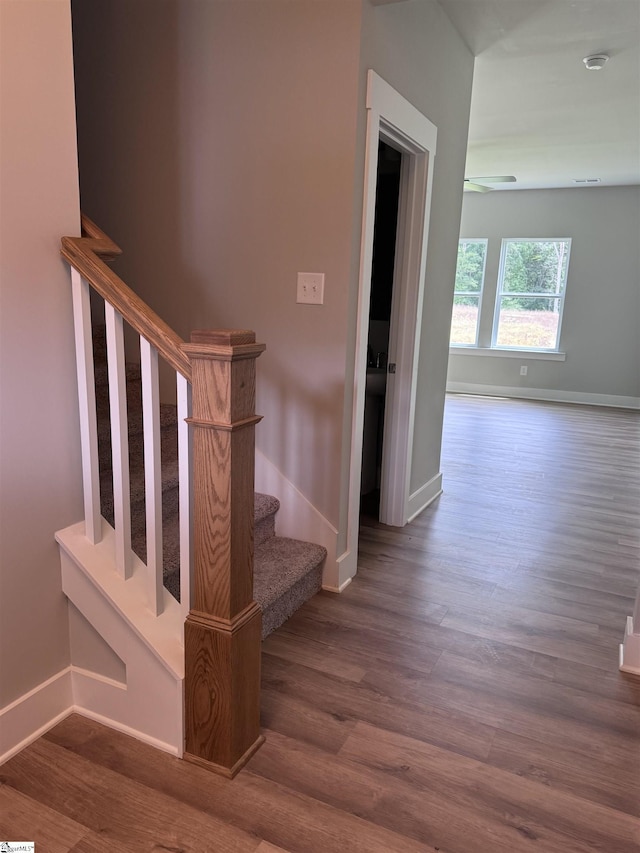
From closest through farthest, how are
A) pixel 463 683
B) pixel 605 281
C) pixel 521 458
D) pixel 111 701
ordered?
pixel 111 701 < pixel 463 683 < pixel 521 458 < pixel 605 281

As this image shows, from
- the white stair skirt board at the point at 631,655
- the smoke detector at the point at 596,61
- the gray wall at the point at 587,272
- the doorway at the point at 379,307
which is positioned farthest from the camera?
the gray wall at the point at 587,272

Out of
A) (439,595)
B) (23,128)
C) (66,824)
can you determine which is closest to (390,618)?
(439,595)

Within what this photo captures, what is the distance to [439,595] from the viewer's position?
2.69 metres

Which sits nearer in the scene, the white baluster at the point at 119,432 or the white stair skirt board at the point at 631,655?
the white baluster at the point at 119,432

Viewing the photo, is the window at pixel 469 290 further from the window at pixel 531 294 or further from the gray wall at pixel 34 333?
the gray wall at pixel 34 333

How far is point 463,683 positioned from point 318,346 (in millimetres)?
1373

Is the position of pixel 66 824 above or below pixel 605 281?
below

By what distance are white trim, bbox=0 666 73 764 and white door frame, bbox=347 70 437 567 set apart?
1.34 m

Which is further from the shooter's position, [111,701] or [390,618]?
[390,618]

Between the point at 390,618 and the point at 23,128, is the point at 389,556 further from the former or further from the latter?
the point at 23,128

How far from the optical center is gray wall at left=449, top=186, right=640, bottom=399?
24.4ft

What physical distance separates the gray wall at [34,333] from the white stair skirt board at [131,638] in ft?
0.25

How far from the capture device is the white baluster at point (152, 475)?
160 centimetres

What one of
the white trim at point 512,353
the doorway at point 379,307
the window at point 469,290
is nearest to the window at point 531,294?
the white trim at point 512,353
